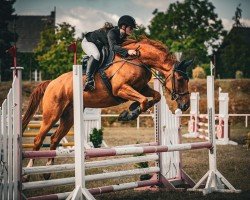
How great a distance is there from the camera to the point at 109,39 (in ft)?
20.5

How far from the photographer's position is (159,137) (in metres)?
6.33

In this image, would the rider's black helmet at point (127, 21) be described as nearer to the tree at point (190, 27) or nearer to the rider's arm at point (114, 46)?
the rider's arm at point (114, 46)

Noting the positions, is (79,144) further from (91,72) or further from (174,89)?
(174,89)

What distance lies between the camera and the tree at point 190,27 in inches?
1753

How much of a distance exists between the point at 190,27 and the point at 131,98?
41779 millimetres

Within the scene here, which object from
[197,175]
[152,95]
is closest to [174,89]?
[152,95]

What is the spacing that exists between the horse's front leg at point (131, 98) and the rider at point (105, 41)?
415 mm

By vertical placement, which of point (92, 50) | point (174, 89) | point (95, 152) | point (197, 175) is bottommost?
point (197, 175)

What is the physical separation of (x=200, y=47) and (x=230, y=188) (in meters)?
39.0

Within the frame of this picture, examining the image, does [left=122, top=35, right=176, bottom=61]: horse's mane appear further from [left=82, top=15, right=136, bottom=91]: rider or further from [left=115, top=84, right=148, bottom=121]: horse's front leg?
[left=115, top=84, right=148, bottom=121]: horse's front leg

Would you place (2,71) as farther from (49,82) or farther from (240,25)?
(49,82)

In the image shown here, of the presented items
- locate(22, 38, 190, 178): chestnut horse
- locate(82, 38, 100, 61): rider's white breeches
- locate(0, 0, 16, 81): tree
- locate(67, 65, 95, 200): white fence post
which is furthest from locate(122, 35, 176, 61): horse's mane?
locate(0, 0, 16, 81): tree

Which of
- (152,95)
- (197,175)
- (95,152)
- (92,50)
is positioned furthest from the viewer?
(197,175)

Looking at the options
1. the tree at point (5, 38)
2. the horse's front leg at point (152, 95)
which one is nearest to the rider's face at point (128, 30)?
the horse's front leg at point (152, 95)
